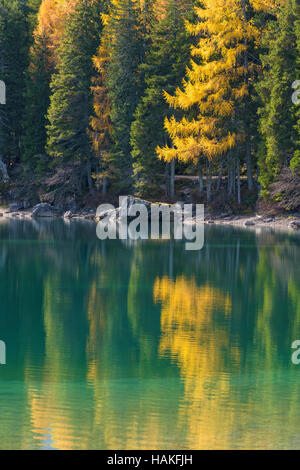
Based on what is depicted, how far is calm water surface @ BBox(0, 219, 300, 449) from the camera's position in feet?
26.2

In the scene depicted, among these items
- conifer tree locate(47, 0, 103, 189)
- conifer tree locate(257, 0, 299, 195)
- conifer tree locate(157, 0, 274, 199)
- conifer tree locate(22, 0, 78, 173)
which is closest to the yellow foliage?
conifer tree locate(157, 0, 274, 199)

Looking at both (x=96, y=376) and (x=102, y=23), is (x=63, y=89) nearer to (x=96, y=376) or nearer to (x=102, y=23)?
(x=102, y=23)

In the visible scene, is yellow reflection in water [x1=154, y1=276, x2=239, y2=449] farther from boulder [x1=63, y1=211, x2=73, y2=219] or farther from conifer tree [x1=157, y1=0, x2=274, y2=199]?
boulder [x1=63, y1=211, x2=73, y2=219]

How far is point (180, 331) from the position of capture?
515 inches

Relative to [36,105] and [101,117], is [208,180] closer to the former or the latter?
[101,117]

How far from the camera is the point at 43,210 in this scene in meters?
49.9

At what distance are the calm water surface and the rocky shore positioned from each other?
581 inches

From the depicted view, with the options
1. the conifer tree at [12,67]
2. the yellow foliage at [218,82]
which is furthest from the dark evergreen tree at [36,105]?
the yellow foliage at [218,82]

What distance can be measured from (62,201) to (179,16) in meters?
13.6

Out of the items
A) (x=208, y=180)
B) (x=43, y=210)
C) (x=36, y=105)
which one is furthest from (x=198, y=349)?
(x=36, y=105)

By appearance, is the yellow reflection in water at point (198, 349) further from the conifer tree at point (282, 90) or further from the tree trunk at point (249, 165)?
the tree trunk at point (249, 165)

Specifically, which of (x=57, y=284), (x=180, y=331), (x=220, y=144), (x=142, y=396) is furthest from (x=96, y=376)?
(x=220, y=144)

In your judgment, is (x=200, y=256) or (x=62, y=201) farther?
(x=62, y=201)

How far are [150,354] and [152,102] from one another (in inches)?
1313
